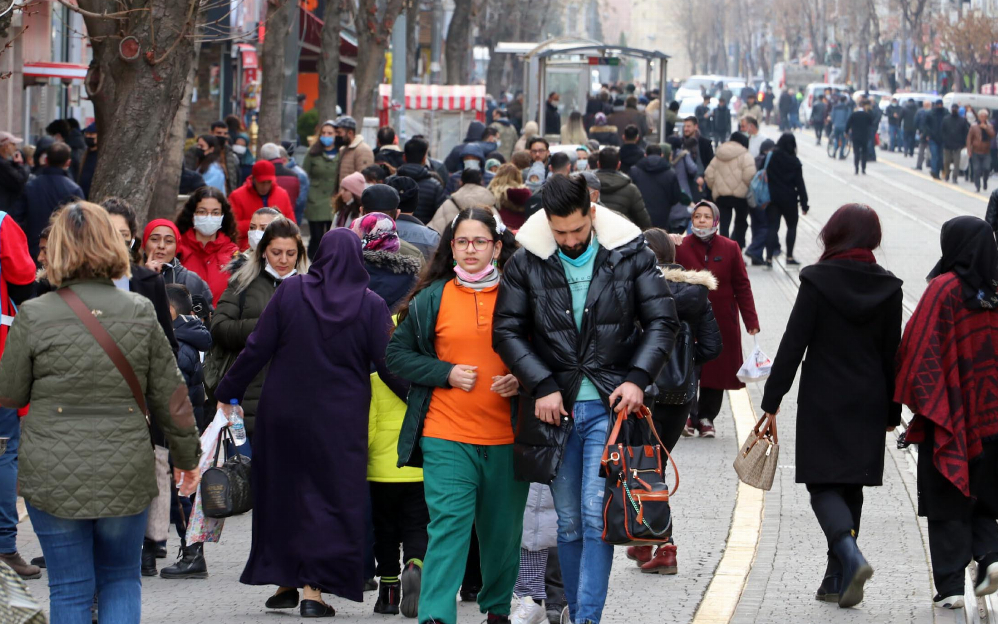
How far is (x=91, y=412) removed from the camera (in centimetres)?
477

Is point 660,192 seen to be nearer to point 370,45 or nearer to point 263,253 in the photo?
point 263,253

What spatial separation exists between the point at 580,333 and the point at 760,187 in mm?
13716

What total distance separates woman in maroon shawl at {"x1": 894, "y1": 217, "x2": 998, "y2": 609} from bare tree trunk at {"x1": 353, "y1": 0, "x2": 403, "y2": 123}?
64.1ft

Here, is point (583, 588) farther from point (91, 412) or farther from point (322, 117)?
point (322, 117)

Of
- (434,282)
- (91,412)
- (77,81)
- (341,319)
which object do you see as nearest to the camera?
(91,412)

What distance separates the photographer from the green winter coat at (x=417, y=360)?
5.55 m

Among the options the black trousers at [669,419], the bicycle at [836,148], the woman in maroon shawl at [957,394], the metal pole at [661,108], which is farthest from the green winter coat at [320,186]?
the bicycle at [836,148]

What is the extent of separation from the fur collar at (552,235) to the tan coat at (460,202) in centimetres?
600

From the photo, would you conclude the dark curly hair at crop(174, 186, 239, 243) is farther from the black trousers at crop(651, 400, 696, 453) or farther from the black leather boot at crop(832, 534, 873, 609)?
the black leather boot at crop(832, 534, 873, 609)

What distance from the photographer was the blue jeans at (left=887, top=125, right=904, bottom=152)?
48028 millimetres

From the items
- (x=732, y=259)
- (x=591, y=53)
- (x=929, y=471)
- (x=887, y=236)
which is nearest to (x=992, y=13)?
(x=591, y=53)

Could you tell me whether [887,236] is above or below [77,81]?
below

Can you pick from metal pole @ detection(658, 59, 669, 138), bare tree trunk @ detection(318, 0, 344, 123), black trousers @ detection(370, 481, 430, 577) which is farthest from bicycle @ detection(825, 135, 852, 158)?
black trousers @ detection(370, 481, 430, 577)

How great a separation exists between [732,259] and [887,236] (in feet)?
46.9
